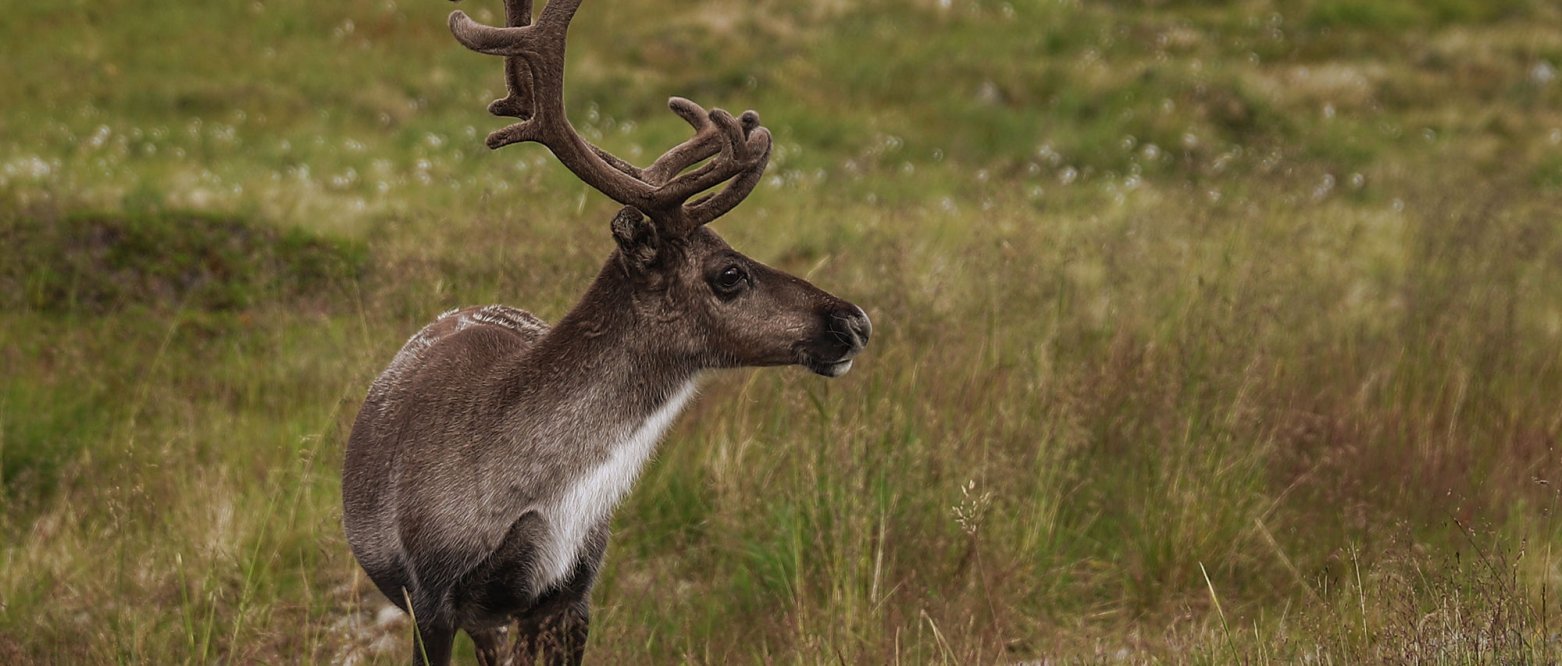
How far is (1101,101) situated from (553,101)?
1611 cm

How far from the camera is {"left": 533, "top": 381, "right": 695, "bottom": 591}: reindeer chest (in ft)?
14.3

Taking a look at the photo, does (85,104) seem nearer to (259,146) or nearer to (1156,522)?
(259,146)

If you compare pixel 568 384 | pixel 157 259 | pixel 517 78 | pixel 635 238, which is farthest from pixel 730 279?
pixel 157 259

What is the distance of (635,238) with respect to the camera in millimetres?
4426

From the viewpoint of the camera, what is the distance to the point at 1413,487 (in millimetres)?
6336

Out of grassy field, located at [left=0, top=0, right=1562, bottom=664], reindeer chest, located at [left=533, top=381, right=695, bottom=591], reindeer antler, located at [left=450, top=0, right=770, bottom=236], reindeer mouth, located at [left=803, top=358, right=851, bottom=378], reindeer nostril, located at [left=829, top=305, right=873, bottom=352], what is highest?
reindeer antler, located at [left=450, top=0, right=770, bottom=236]

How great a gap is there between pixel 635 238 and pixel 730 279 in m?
0.32

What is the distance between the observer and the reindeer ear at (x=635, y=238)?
14.4 feet

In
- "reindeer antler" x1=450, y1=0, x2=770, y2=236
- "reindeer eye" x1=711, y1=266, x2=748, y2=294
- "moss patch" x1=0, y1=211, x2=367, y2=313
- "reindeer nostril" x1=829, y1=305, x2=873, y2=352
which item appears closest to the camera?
"reindeer antler" x1=450, y1=0, x2=770, y2=236

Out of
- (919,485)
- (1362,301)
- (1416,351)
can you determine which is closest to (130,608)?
(919,485)

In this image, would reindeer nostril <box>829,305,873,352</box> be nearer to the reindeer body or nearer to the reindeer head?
the reindeer head

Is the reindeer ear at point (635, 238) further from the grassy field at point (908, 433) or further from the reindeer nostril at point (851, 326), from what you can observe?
the grassy field at point (908, 433)

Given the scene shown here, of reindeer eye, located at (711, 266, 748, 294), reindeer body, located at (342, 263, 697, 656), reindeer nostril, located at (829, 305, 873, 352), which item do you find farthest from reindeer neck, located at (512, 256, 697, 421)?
reindeer nostril, located at (829, 305, 873, 352)

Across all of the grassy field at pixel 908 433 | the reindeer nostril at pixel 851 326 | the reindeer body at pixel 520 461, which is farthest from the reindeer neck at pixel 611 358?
the grassy field at pixel 908 433
